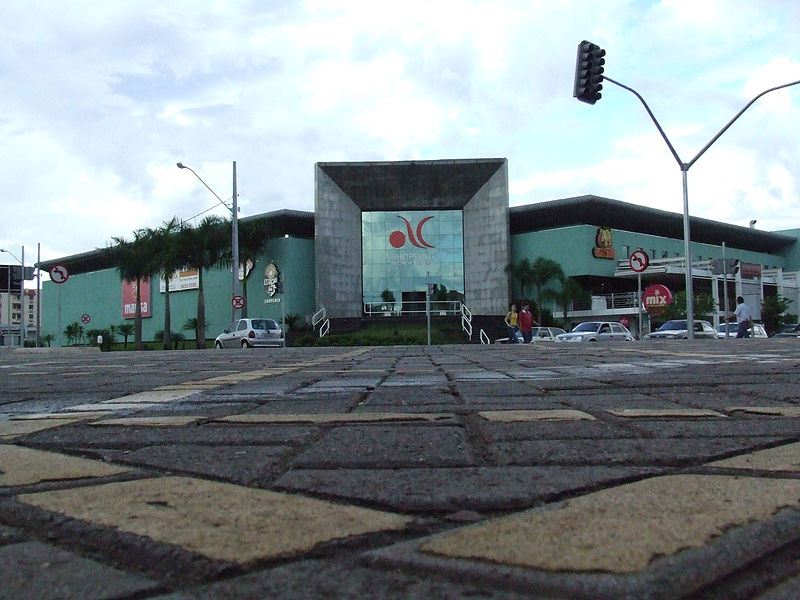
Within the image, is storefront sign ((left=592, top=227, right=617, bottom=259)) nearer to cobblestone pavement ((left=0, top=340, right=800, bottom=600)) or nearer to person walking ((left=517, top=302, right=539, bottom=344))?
person walking ((left=517, top=302, right=539, bottom=344))

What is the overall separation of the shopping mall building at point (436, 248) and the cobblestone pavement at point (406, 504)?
49742 mm

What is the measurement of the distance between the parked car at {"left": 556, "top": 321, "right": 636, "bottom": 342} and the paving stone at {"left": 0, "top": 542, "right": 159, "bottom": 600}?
3078 cm

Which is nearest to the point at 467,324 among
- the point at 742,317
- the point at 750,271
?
the point at 742,317

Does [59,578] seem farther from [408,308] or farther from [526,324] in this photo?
[408,308]

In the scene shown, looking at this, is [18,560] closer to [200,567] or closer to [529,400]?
[200,567]

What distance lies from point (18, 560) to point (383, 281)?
187 feet

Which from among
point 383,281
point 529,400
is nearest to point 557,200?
point 383,281

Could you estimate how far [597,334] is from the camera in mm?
31906

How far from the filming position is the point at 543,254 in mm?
58969

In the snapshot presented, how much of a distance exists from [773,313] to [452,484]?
6555cm

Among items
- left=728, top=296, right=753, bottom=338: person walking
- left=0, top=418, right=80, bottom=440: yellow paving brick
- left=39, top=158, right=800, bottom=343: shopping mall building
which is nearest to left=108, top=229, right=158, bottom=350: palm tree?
left=39, top=158, right=800, bottom=343: shopping mall building

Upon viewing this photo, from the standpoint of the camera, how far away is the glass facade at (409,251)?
58406mm

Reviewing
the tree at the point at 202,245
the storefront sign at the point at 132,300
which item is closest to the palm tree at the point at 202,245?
the tree at the point at 202,245

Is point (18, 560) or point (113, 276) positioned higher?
point (113, 276)
